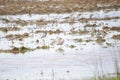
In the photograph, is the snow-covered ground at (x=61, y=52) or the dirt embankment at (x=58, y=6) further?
the dirt embankment at (x=58, y=6)

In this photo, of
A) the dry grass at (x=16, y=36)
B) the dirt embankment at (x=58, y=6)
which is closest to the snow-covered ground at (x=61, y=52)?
the dry grass at (x=16, y=36)

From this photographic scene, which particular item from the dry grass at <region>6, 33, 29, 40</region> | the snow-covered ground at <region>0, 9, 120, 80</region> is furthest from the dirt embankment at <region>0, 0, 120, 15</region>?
the dry grass at <region>6, 33, 29, 40</region>

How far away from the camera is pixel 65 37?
18672mm

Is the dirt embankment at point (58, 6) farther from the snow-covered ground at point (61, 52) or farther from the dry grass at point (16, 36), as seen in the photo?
the dry grass at point (16, 36)

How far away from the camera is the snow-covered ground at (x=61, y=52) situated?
11.8 metres

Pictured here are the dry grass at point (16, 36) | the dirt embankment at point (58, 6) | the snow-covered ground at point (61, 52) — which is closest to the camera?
the snow-covered ground at point (61, 52)

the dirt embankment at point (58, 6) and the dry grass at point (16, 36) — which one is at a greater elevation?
the dirt embankment at point (58, 6)

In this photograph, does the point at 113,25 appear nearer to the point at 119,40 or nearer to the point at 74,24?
the point at 74,24

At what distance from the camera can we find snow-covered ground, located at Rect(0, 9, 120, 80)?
464 inches

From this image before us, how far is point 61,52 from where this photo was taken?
15234mm

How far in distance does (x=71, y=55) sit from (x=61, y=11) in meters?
17.4

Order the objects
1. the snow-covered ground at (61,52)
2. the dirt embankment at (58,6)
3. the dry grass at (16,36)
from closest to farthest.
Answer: the snow-covered ground at (61,52) < the dry grass at (16,36) < the dirt embankment at (58,6)

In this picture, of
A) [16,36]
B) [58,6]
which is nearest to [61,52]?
[16,36]

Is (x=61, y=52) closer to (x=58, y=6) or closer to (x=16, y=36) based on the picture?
(x=16, y=36)
